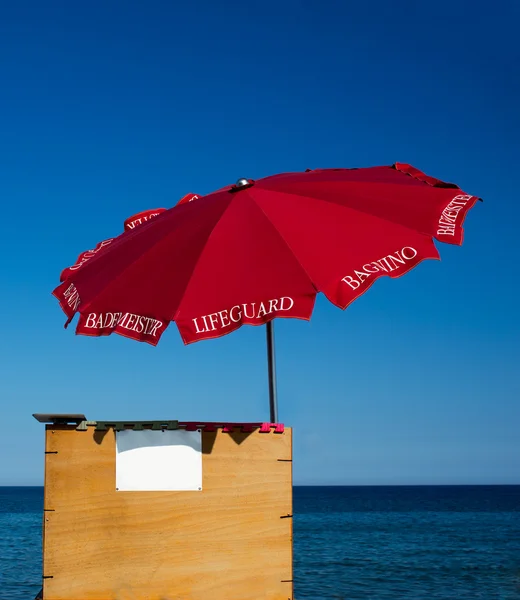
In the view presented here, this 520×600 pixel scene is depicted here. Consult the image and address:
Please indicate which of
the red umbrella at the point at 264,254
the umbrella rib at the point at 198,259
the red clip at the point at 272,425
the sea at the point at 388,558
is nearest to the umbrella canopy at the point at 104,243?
the red umbrella at the point at 264,254

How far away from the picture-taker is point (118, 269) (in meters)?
4.80

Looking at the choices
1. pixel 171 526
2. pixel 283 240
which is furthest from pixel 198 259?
pixel 171 526

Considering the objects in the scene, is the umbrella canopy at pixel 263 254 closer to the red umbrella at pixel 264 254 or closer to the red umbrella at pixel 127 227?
the red umbrella at pixel 264 254

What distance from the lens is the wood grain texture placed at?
12.9 feet

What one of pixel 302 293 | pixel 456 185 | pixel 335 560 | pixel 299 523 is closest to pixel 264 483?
pixel 302 293

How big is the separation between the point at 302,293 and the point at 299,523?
59312 millimetres

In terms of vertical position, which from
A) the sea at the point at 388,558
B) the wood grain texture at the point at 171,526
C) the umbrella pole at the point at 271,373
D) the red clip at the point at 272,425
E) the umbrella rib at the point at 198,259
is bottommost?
the sea at the point at 388,558

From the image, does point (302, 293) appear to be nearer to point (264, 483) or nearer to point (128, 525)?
point (264, 483)

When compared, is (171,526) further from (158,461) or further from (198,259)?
(198,259)

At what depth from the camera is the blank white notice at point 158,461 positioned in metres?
3.95

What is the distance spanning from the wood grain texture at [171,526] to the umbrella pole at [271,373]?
845mm

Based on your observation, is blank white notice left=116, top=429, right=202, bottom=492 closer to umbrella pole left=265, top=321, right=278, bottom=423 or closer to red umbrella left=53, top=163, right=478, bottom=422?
red umbrella left=53, top=163, right=478, bottom=422

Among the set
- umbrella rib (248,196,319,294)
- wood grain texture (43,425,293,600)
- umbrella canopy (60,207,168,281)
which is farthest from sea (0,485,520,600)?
umbrella rib (248,196,319,294)

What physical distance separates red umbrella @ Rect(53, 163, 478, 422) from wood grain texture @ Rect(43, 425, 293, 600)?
632 mm
